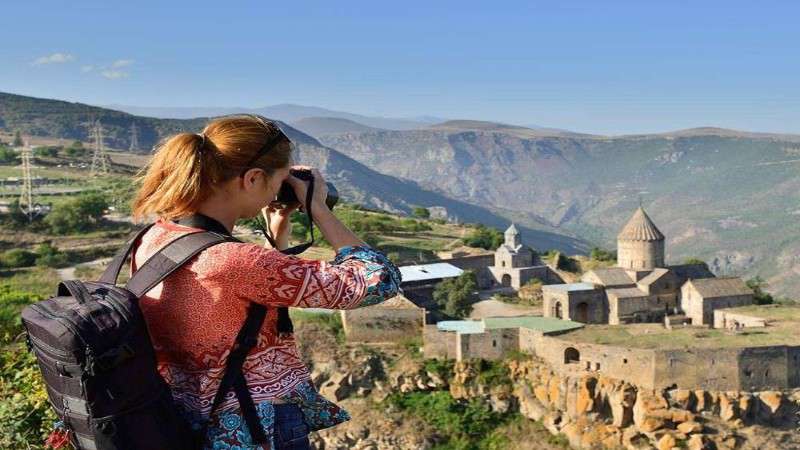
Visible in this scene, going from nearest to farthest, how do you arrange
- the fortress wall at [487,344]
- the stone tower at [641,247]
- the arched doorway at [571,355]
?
the arched doorway at [571,355], the fortress wall at [487,344], the stone tower at [641,247]

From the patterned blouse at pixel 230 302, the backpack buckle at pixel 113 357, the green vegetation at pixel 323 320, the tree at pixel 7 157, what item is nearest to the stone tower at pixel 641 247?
the green vegetation at pixel 323 320

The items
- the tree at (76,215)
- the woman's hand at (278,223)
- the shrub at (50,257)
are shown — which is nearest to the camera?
the woman's hand at (278,223)

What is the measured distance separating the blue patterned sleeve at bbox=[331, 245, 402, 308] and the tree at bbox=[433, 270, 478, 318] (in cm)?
2341

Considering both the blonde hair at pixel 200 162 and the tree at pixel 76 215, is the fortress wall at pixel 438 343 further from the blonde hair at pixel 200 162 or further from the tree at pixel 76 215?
the tree at pixel 76 215

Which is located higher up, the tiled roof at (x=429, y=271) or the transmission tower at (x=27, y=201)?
the transmission tower at (x=27, y=201)

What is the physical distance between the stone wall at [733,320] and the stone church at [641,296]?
0.49 m

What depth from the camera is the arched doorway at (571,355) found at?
21.3 m

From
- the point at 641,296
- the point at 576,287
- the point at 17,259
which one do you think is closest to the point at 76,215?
the point at 17,259

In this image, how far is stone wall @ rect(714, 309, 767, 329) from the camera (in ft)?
77.6

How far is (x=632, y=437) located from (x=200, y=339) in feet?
59.8

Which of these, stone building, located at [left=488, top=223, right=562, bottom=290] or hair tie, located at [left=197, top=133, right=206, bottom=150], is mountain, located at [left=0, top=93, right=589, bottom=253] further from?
hair tie, located at [left=197, top=133, right=206, bottom=150]

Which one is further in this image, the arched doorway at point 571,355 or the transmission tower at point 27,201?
the transmission tower at point 27,201

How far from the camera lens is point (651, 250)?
28.7 m

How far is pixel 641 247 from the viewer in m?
28.6
